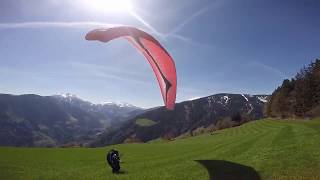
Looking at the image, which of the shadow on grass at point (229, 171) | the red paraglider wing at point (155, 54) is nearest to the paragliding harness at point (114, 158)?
the shadow on grass at point (229, 171)

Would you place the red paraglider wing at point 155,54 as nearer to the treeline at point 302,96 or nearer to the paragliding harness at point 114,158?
the paragliding harness at point 114,158

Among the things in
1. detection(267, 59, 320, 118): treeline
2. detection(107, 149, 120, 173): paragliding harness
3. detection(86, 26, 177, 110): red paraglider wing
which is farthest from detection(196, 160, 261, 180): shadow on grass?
detection(267, 59, 320, 118): treeline

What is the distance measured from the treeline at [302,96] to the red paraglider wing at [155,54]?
103757mm

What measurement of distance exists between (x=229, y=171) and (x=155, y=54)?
11.0m

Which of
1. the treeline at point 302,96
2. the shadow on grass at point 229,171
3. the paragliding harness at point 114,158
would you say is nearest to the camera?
the shadow on grass at point 229,171

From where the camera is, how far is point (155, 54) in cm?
2020

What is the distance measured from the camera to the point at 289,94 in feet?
559

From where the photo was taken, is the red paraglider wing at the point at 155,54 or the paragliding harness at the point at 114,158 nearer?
the red paraglider wing at the point at 155,54

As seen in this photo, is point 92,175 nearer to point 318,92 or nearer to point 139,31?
point 139,31

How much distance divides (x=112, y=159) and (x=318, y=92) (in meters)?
114

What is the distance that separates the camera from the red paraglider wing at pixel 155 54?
17.1 meters

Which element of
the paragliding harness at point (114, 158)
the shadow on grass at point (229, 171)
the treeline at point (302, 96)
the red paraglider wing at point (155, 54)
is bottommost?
the shadow on grass at point (229, 171)

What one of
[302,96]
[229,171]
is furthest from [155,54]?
[302,96]

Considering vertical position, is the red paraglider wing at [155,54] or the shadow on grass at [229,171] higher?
the red paraglider wing at [155,54]
